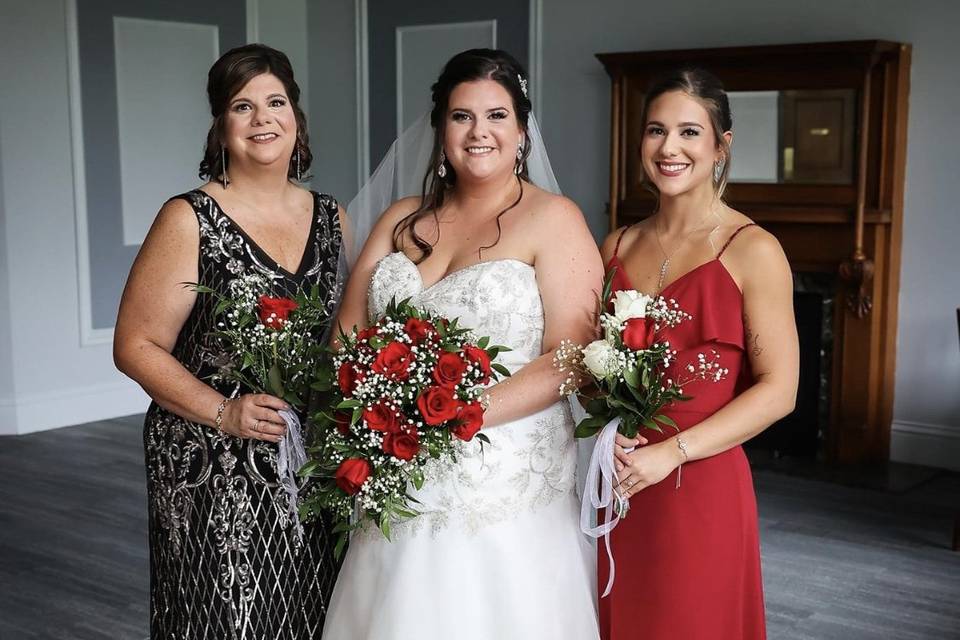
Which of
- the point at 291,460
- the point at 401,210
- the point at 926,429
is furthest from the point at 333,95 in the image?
the point at 291,460

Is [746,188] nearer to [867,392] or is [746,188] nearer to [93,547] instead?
[867,392]

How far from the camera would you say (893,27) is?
6414mm

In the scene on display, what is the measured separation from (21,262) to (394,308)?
5.77 metres

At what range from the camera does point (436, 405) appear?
222cm

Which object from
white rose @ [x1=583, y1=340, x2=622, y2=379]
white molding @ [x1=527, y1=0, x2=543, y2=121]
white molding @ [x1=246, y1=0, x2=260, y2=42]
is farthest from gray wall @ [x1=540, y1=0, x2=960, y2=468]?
white rose @ [x1=583, y1=340, x2=622, y2=379]

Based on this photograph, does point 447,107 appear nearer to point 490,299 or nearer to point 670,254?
point 490,299

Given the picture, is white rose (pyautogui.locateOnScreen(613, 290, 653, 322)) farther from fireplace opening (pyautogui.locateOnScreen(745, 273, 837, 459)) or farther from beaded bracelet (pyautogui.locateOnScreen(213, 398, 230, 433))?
fireplace opening (pyautogui.locateOnScreen(745, 273, 837, 459))

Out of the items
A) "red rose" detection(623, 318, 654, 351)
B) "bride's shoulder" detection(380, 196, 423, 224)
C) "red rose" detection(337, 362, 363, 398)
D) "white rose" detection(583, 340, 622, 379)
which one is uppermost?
"bride's shoulder" detection(380, 196, 423, 224)

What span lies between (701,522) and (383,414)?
0.78 meters

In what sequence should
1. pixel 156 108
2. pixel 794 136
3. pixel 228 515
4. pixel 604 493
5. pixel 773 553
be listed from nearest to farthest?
pixel 604 493, pixel 228 515, pixel 773 553, pixel 794 136, pixel 156 108

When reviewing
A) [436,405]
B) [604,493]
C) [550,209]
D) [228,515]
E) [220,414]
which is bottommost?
[228,515]

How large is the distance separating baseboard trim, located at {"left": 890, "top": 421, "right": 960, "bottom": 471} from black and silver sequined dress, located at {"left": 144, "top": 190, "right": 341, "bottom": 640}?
4.68 metres

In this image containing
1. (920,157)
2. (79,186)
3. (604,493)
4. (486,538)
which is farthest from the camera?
(79,186)

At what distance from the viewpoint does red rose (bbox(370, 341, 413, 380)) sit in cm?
223
